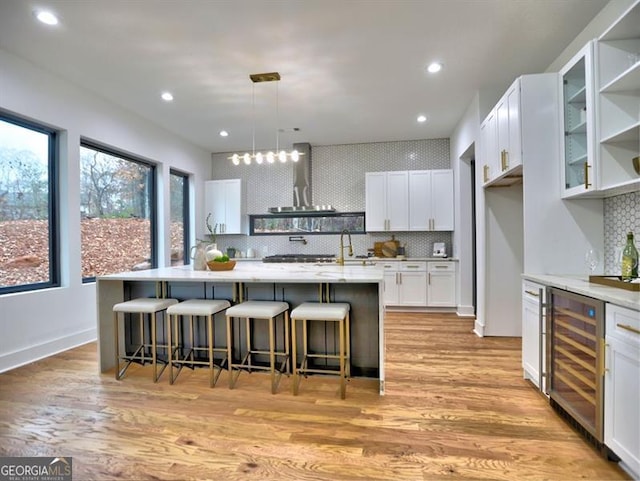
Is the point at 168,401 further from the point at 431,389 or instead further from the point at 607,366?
the point at 607,366

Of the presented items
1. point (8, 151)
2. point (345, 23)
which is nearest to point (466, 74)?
point (345, 23)

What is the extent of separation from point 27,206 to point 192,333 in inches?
86.1

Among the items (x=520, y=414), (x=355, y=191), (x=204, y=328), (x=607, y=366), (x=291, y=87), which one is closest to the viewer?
(x=607, y=366)

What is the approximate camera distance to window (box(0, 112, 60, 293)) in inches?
125

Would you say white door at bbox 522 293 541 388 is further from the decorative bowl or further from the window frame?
the window frame

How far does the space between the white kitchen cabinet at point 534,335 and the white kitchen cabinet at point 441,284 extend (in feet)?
8.14

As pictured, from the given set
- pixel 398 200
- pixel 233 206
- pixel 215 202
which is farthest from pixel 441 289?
pixel 215 202

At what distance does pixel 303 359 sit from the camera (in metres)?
2.90

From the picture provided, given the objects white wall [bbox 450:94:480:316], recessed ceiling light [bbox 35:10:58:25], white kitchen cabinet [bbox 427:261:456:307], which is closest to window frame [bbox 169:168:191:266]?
recessed ceiling light [bbox 35:10:58:25]

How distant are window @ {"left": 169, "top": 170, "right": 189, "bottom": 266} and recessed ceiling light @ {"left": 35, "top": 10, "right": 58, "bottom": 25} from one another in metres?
3.03

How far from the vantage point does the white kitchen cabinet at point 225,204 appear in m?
6.25

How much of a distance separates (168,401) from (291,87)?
10.8 ft

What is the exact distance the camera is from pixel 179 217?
5.84 m

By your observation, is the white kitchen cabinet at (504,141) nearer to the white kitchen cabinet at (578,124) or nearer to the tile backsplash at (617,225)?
the white kitchen cabinet at (578,124)
